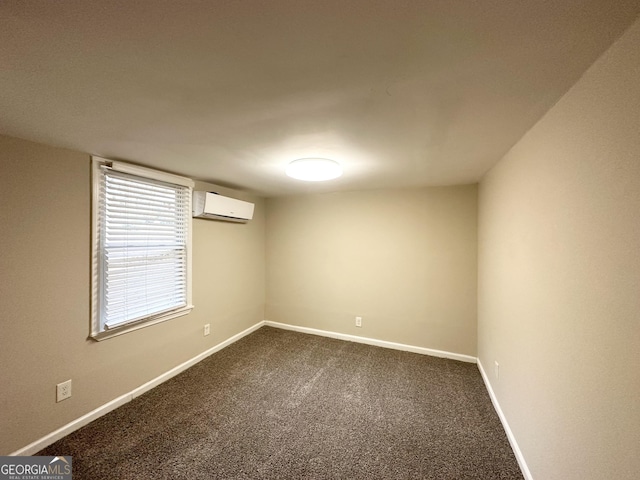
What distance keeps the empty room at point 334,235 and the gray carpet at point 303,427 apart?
2 centimetres

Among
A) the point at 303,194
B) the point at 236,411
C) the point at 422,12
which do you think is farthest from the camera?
the point at 303,194

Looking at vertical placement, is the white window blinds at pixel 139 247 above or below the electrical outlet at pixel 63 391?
above

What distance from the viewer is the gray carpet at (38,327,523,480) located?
62.0 inches

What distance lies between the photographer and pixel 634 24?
30.1 inches

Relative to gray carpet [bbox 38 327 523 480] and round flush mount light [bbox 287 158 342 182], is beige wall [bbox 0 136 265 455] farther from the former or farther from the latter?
round flush mount light [bbox 287 158 342 182]

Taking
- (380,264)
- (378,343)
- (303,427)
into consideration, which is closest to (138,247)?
(303,427)

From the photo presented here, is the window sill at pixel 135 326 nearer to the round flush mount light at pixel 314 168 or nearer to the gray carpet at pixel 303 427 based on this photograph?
the gray carpet at pixel 303 427

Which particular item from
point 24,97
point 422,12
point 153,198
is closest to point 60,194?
point 153,198

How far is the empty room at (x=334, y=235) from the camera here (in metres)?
0.82

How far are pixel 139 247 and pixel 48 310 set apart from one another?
0.74 metres

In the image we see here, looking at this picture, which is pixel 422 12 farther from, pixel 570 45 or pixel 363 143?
pixel 363 143

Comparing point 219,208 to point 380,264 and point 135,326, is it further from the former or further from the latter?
point 380,264

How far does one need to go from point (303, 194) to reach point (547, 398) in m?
3.19

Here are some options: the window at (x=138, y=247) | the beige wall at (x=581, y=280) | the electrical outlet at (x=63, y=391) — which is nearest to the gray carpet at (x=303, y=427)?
the electrical outlet at (x=63, y=391)
